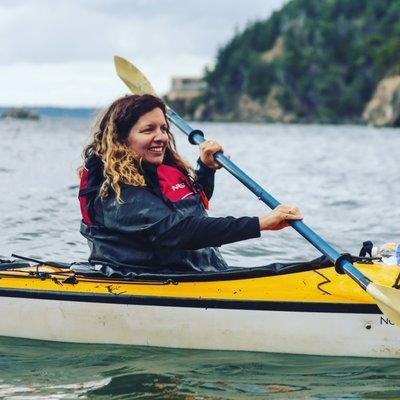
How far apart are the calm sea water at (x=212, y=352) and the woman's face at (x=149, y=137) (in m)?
1.09

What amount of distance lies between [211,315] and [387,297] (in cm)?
100

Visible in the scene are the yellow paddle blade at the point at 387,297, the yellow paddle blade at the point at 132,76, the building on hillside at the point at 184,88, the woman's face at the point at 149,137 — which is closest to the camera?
the yellow paddle blade at the point at 387,297

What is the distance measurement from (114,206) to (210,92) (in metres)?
119

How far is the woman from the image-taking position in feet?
16.6

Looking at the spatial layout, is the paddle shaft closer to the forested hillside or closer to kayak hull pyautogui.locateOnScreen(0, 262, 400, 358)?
kayak hull pyautogui.locateOnScreen(0, 262, 400, 358)

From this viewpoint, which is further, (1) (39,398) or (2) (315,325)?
(2) (315,325)

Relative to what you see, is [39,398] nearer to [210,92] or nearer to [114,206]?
[114,206]

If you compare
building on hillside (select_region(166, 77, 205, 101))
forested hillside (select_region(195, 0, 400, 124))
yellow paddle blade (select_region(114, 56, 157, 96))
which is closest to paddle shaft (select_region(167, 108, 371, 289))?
yellow paddle blade (select_region(114, 56, 157, 96))

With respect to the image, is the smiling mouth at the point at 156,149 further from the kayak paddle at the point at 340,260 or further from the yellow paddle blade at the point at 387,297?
the yellow paddle blade at the point at 387,297

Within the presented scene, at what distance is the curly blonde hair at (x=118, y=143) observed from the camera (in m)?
5.17

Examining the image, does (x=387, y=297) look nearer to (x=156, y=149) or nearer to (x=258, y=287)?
(x=258, y=287)

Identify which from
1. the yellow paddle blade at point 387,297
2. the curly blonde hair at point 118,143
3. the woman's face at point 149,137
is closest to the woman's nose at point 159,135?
the woman's face at point 149,137

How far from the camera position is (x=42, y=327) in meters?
5.50

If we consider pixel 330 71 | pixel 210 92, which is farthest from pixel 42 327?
pixel 210 92
